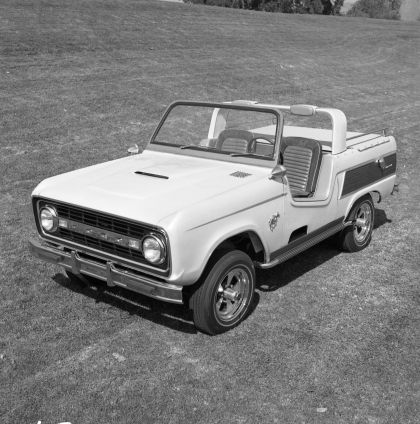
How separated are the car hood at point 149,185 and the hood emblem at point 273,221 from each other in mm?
360

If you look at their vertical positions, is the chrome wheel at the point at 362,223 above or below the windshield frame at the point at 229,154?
below

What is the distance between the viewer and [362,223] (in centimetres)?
646

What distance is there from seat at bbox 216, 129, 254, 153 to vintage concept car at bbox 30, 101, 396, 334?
0.01m

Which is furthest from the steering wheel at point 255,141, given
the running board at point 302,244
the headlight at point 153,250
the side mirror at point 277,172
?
the headlight at point 153,250

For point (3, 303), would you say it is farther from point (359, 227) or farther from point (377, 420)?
point (359, 227)

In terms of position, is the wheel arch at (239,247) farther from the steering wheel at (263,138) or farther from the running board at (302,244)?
the steering wheel at (263,138)

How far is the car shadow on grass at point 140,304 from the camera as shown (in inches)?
189

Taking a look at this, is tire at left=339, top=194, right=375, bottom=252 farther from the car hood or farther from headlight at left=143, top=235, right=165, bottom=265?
headlight at left=143, top=235, right=165, bottom=265

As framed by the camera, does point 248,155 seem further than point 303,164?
No

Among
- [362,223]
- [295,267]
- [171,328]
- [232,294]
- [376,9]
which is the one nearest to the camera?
[232,294]

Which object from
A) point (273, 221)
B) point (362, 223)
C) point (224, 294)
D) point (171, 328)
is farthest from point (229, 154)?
point (362, 223)

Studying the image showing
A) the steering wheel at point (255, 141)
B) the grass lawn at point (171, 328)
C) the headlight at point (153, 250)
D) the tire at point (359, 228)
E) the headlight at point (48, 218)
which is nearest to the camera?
the grass lawn at point (171, 328)

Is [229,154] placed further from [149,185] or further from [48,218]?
[48,218]

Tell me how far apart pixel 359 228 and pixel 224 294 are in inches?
103
